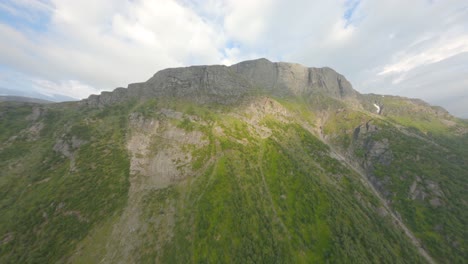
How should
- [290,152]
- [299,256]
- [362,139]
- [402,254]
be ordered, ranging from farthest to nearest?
[362,139], [290,152], [402,254], [299,256]

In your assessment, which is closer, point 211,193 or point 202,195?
point 202,195

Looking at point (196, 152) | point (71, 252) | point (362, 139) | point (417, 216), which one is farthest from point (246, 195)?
point (362, 139)

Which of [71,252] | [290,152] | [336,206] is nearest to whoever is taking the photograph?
[71,252]

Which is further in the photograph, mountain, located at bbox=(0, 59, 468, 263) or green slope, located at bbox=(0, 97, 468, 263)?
mountain, located at bbox=(0, 59, 468, 263)

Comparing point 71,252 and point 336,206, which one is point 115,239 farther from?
point 336,206

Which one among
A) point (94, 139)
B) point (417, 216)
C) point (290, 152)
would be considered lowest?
point (417, 216)

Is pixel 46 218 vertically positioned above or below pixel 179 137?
below

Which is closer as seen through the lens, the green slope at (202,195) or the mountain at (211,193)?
the green slope at (202,195)

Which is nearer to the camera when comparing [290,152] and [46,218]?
[46,218]
